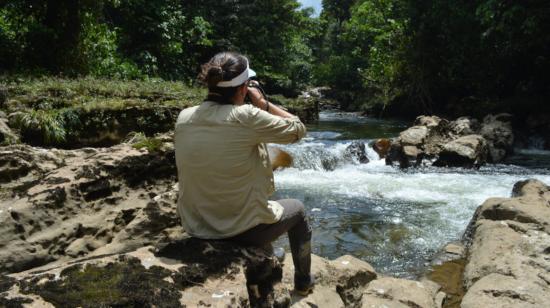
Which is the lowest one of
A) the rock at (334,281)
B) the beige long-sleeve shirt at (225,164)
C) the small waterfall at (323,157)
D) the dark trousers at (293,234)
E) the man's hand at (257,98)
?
the small waterfall at (323,157)

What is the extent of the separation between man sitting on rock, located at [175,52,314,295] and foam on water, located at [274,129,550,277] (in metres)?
3.53

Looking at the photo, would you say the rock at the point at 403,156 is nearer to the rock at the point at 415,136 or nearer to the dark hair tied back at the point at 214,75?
the rock at the point at 415,136

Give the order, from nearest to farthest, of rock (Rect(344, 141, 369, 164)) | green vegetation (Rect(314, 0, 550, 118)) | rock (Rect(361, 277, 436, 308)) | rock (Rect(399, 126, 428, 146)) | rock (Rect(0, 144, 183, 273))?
rock (Rect(0, 144, 183, 273)) → rock (Rect(361, 277, 436, 308)) → rock (Rect(399, 126, 428, 146)) → rock (Rect(344, 141, 369, 164)) → green vegetation (Rect(314, 0, 550, 118))

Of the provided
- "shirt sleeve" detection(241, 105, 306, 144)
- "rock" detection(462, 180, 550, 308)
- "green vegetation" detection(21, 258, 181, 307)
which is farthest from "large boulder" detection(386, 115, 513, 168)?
"green vegetation" detection(21, 258, 181, 307)

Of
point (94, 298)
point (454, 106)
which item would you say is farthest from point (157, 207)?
point (454, 106)

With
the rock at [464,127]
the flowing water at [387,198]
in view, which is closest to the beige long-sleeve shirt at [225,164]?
the flowing water at [387,198]

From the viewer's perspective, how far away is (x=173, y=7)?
20.3m

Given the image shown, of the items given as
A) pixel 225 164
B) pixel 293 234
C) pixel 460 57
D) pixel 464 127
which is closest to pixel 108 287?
pixel 225 164

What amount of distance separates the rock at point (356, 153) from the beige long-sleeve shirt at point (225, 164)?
35.1ft

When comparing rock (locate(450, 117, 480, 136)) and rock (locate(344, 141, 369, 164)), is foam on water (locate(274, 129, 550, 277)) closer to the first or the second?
rock (locate(344, 141, 369, 164))

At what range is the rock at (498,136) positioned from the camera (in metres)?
13.3

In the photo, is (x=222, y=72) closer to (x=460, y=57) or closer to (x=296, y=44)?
(x=460, y=57)

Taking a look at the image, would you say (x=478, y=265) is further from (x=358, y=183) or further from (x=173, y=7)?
(x=173, y=7)

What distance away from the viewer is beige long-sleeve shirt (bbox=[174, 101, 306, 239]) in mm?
2494
